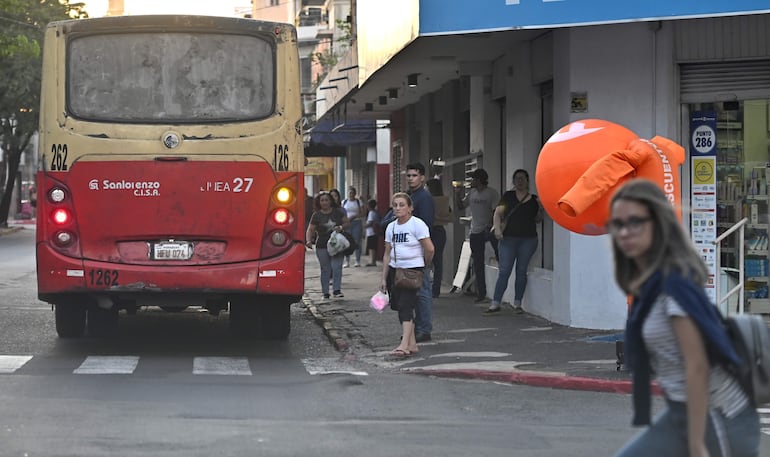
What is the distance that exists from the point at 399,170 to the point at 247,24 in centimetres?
1798

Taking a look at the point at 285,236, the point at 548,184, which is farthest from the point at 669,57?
the point at 285,236

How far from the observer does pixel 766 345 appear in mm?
4207

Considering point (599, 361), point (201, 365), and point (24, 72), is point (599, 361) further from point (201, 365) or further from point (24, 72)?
point (24, 72)

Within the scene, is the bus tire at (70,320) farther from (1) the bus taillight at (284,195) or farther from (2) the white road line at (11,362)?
A: (1) the bus taillight at (284,195)

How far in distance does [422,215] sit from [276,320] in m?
2.31

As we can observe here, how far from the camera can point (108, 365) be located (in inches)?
452

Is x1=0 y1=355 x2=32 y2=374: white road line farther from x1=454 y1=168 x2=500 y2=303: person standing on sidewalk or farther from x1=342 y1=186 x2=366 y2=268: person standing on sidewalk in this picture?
x1=342 y1=186 x2=366 y2=268: person standing on sidewalk

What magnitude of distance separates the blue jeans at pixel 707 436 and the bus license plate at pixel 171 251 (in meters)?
8.28

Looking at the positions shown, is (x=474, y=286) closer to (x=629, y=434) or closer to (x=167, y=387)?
(x=167, y=387)

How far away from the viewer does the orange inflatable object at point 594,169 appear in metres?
10.1

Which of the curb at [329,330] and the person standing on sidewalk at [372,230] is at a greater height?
the person standing on sidewalk at [372,230]

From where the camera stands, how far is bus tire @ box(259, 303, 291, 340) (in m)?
13.5

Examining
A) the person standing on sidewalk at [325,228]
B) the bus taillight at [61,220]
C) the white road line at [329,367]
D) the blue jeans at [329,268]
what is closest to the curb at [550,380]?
the white road line at [329,367]

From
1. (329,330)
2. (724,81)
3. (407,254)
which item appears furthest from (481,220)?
(407,254)
